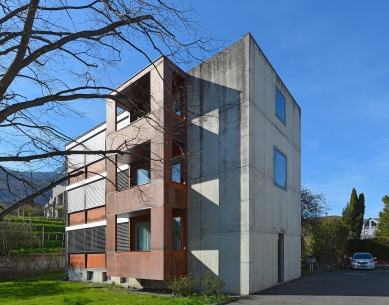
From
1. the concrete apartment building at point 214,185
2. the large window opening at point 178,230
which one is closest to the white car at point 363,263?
the concrete apartment building at point 214,185

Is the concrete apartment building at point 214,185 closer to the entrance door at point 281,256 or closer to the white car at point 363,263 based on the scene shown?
the entrance door at point 281,256

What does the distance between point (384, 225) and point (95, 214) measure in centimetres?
3094

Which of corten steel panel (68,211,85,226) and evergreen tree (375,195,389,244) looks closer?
corten steel panel (68,211,85,226)

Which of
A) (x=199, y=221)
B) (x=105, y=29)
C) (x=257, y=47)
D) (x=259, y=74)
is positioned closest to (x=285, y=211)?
(x=199, y=221)

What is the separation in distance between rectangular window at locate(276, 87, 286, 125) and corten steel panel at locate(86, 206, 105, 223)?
37.9 ft

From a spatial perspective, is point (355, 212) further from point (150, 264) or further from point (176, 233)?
point (150, 264)

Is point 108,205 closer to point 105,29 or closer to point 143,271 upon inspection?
point 143,271

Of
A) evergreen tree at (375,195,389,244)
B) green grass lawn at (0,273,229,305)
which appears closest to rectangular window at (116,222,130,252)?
green grass lawn at (0,273,229,305)

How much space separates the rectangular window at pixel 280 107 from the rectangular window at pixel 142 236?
852cm

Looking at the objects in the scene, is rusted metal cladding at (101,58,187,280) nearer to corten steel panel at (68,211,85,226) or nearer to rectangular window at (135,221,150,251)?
rectangular window at (135,221,150,251)

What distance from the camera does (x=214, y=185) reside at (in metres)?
15.0

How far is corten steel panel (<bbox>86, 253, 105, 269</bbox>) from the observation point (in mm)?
20516

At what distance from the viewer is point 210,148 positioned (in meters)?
15.5

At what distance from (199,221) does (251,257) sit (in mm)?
2833
